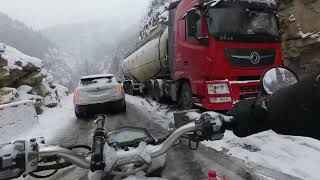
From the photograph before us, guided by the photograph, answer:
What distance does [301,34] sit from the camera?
14570 mm

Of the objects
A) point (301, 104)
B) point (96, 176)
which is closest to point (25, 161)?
point (96, 176)

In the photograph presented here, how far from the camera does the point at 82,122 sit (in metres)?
13.1

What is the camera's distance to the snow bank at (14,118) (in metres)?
8.37

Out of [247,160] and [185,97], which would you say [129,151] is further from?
[185,97]

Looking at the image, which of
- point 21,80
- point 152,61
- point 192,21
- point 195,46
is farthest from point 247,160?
point 21,80

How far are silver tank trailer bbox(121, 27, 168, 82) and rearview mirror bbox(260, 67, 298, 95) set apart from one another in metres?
11.1

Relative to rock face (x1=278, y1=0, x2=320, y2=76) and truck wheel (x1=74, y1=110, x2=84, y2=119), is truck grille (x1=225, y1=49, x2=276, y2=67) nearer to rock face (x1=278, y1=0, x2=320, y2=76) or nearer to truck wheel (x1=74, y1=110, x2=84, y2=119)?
rock face (x1=278, y1=0, x2=320, y2=76)

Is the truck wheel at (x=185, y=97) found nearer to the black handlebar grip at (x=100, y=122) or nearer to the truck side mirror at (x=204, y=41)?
the truck side mirror at (x=204, y=41)

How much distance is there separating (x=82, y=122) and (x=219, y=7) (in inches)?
248

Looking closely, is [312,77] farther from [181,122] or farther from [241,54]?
[241,54]

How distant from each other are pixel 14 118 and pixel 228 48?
17.9 feet

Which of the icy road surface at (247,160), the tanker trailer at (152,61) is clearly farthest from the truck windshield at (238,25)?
the tanker trailer at (152,61)

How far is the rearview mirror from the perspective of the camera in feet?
7.13

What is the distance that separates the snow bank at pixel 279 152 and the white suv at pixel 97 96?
653 centimetres
